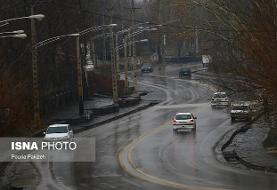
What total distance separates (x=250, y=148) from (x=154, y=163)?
8017 millimetres

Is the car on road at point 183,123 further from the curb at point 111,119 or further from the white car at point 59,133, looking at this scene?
the white car at point 59,133

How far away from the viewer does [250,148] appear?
36562mm

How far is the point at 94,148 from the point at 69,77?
40.4 metres

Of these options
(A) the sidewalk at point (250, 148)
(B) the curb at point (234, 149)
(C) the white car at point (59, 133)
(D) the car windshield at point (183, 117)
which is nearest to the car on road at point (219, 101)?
(B) the curb at point (234, 149)

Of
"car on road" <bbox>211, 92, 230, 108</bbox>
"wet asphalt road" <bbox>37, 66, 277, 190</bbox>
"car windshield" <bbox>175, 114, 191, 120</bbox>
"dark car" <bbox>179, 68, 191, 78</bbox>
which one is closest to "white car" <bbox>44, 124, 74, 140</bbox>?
"wet asphalt road" <bbox>37, 66, 277, 190</bbox>

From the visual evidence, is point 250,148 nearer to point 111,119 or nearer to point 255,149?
point 255,149

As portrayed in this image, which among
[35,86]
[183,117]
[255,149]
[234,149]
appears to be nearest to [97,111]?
[35,86]

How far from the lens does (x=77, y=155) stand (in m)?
33.7

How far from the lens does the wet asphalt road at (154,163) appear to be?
2477 centimetres

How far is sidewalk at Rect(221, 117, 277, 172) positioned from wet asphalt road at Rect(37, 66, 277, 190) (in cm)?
97

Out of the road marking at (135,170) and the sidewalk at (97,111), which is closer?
the road marking at (135,170)

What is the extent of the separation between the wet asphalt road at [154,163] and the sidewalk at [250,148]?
38.3 inches

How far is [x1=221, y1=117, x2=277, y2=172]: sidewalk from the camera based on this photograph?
30.1m

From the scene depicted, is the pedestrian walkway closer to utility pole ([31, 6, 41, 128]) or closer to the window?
the window
